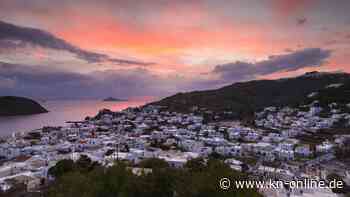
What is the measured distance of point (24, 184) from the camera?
59.9 feet

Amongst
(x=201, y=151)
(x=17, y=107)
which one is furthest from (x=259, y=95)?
(x=17, y=107)

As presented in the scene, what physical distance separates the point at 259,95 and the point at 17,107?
84.1 metres

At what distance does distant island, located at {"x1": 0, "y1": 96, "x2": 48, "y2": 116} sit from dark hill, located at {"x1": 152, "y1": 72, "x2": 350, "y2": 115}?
1950 inches

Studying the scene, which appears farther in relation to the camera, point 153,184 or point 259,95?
point 259,95

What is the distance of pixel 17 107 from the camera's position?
97500 mm

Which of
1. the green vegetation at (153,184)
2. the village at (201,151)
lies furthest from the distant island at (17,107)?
the green vegetation at (153,184)

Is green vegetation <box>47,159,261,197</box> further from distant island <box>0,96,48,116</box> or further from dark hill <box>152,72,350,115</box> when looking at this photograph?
distant island <box>0,96,48,116</box>

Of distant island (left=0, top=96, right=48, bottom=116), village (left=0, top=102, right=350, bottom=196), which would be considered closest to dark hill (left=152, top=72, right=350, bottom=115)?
village (left=0, top=102, right=350, bottom=196)

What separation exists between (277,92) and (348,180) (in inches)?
2623

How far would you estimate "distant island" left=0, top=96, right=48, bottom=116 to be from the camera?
306 feet

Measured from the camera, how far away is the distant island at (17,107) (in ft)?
306

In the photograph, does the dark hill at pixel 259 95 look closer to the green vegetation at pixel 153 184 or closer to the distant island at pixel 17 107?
the distant island at pixel 17 107

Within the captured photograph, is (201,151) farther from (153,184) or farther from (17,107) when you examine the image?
(17,107)

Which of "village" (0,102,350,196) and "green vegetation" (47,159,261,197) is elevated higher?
"green vegetation" (47,159,261,197)
